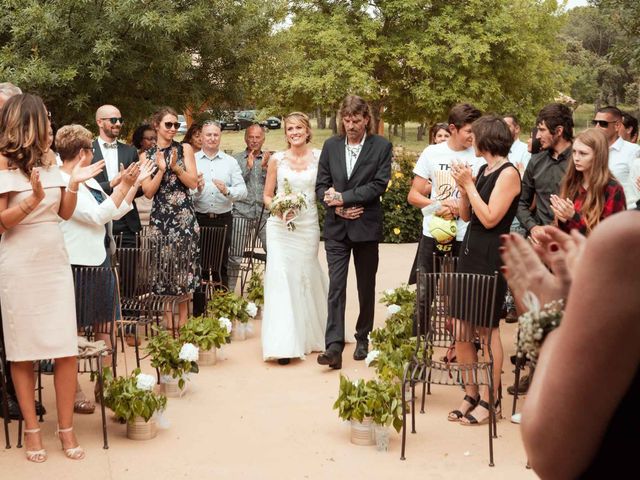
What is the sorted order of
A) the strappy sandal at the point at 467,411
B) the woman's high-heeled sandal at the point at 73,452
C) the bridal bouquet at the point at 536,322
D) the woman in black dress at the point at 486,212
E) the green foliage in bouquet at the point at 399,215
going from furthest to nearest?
the green foliage in bouquet at the point at 399,215, the strappy sandal at the point at 467,411, the woman in black dress at the point at 486,212, the woman's high-heeled sandal at the point at 73,452, the bridal bouquet at the point at 536,322

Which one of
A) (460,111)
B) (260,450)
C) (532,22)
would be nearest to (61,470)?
(260,450)

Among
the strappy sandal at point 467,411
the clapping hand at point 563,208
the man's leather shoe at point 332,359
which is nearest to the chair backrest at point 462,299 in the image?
the strappy sandal at point 467,411

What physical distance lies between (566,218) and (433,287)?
101 centimetres

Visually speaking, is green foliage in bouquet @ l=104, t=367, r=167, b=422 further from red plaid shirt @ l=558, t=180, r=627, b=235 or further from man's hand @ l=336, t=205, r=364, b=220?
red plaid shirt @ l=558, t=180, r=627, b=235

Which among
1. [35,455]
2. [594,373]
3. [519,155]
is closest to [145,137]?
[519,155]

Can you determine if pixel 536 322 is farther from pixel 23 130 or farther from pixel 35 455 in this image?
pixel 35 455

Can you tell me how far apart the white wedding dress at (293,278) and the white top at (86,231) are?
1.87 metres

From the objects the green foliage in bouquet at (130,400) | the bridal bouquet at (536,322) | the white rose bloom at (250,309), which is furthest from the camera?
the white rose bloom at (250,309)

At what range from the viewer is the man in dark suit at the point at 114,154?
27.6 feet

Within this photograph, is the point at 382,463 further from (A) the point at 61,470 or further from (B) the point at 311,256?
(B) the point at 311,256

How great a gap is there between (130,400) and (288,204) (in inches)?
106

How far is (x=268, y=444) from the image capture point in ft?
19.1

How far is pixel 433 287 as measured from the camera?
6168 millimetres

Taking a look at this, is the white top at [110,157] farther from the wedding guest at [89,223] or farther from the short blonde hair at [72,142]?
the short blonde hair at [72,142]
